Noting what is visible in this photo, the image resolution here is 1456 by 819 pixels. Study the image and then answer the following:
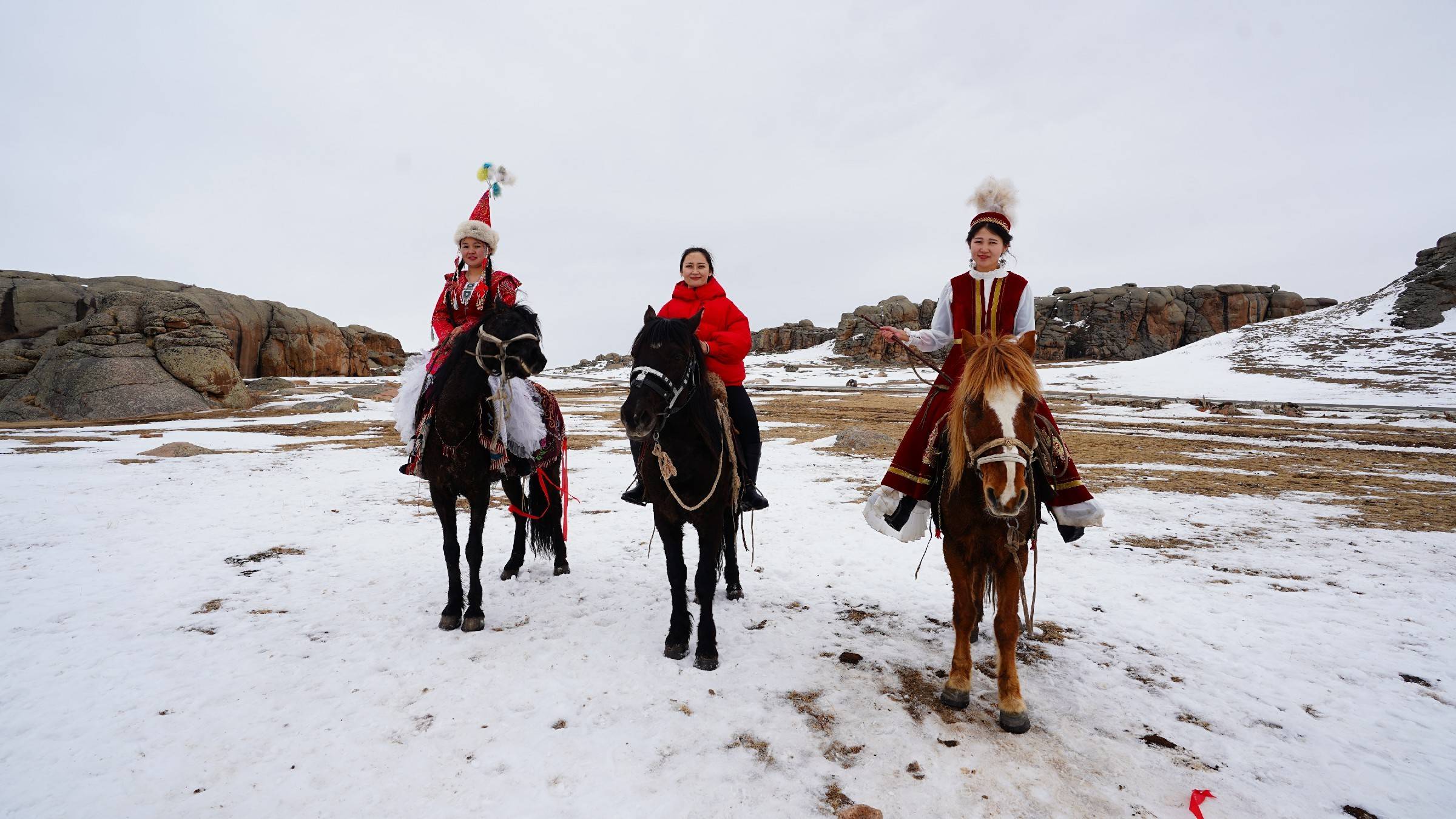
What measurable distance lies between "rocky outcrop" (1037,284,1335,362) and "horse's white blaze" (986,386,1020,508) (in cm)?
7276

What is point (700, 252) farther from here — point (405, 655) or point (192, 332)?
point (192, 332)

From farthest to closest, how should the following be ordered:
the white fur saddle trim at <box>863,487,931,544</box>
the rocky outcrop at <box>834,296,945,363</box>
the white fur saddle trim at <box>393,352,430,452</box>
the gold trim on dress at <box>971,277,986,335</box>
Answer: the rocky outcrop at <box>834,296,945,363</box> < the white fur saddle trim at <box>393,352,430,452</box> < the white fur saddle trim at <box>863,487,931,544</box> < the gold trim on dress at <box>971,277,986,335</box>

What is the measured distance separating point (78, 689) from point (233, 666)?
69 centimetres

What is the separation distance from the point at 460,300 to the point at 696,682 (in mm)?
3655

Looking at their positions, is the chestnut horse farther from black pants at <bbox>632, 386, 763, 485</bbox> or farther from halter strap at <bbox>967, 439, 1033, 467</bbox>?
black pants at <bbox>632, 386, 763, 485</bbox>

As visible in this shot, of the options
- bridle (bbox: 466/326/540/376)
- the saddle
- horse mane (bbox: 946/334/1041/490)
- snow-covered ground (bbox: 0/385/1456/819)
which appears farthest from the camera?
the saddle

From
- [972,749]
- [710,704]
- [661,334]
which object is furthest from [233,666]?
[972,749]

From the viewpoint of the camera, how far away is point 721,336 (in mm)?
4148

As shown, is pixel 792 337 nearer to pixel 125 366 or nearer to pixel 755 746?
pixel 125 366

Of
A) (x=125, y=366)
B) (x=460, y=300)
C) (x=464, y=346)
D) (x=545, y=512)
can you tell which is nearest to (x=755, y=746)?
(x=545, y=512)

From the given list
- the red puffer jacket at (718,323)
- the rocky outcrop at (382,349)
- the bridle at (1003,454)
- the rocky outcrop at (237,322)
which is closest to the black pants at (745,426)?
the red puffer jacket at (718,323)

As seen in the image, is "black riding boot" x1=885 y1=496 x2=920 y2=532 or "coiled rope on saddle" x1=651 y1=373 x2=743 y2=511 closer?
"black riding boot" x1=885 y1=496 x2=920 y2=532

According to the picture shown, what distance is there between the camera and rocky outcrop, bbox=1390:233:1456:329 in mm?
40781

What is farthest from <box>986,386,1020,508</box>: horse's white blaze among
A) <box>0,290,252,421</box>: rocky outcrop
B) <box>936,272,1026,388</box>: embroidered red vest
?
<box>0,290,252,421</box>: rocky outcrop
